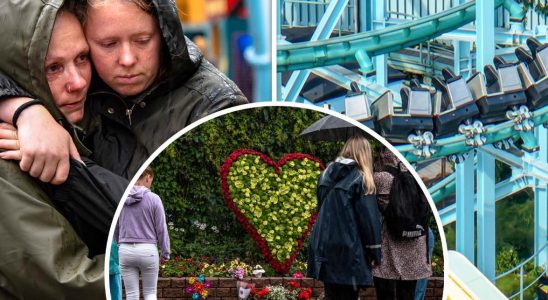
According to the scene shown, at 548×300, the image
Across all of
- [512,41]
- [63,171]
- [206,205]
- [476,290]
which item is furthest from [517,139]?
[63,171]

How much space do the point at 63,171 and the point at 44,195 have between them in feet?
0.29

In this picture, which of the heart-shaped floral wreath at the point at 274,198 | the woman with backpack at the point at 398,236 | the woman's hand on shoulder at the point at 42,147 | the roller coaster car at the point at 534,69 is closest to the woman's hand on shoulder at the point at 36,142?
the woman's hand on shoulder at the point at 42,147

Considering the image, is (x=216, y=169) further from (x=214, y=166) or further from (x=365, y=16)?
(x=365, y=16)

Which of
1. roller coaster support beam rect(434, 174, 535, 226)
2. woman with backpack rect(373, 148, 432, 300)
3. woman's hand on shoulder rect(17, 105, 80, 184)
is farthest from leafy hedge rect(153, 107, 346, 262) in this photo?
roller coaster support beam rect(434, 174, 535, 226)

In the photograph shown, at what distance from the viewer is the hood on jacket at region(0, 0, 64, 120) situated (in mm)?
2412

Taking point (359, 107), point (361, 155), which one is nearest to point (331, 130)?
point (361, 155)

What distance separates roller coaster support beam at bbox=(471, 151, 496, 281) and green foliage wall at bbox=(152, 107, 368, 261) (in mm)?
1114

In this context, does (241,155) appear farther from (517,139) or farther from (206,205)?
(517,139)

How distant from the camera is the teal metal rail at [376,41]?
10.7 feet

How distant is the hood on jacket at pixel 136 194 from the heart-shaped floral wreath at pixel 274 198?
0.19 meters

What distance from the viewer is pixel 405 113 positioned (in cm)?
330

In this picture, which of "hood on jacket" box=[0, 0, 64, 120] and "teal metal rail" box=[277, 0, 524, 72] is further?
"teal metal rail" box=[277, 0, 524, 72]

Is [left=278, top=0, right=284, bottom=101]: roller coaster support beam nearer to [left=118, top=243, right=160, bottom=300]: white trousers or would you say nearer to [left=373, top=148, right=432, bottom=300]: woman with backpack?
[left=373, top=148, right=432, bottom=300]: woman with backpack

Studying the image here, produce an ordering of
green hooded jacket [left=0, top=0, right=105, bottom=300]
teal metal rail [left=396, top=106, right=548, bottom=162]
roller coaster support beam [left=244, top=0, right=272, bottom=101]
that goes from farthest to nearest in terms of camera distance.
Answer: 1. teal metal rail [left=396, top=106, right=548, bottom=162]
2. roller coaster support beam [left=244, top=0, right=272, bottom=101]
3. green hooded jacket [left=0, top=0, right=105, bottom=300]
